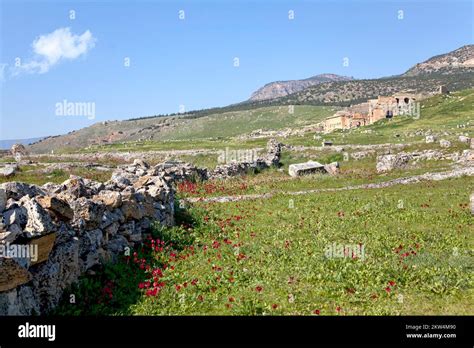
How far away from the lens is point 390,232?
Result: 1786 cm

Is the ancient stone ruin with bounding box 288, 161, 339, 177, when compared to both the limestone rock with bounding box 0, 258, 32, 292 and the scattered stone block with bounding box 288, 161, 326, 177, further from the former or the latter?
the limestone rock with bounding box 0, 258, 32, 292

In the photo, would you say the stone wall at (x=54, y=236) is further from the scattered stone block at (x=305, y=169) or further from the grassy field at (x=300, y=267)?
the scattered stone block at (x=305, y=169)

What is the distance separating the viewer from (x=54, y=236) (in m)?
9.95

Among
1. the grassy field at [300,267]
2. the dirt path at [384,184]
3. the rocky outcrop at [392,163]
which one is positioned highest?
the rocky outcrop at [392,163]

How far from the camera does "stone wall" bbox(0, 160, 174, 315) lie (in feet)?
28.3

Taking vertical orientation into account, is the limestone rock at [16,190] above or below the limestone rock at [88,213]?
above

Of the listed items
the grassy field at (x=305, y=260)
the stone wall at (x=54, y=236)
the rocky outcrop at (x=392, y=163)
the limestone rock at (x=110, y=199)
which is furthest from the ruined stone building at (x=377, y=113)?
the stone wall at (x=54, y=236)

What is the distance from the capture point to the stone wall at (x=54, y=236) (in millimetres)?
8625

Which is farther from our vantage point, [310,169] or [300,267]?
[310,169]

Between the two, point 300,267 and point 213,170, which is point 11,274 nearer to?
point 300,267

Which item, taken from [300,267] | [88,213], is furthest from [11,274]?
[300,267]

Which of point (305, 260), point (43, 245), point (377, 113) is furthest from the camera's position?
point (377, 113)
